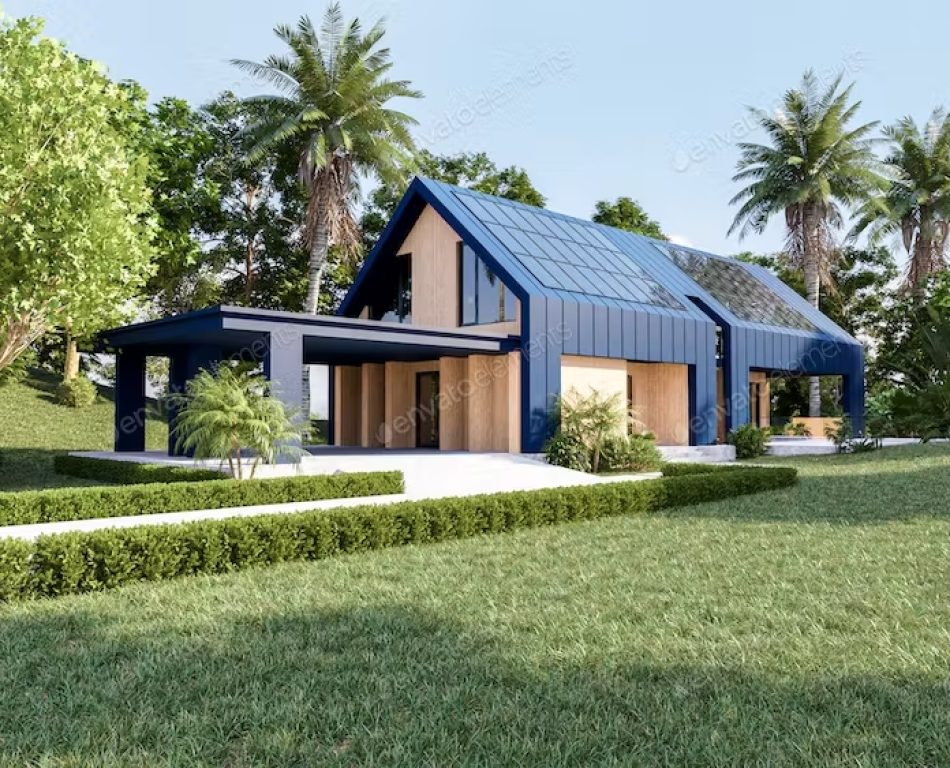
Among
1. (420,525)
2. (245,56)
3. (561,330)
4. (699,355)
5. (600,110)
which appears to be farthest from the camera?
(245,56)

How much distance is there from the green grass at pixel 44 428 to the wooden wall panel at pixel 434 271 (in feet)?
36.4

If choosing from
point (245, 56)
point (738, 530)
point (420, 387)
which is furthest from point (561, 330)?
point (245, 56)

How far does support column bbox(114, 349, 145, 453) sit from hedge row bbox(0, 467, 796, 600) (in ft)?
47.5

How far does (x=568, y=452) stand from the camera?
18.5 m

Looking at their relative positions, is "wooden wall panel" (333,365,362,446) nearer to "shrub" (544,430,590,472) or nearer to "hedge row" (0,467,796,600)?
"shrub" (544,430,590,472)

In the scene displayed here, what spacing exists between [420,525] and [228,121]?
1185 inches

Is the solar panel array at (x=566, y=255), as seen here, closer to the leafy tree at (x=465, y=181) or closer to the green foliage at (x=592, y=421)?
the green foliage at (x=592, y=421)

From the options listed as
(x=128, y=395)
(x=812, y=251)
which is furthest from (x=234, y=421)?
(x=812, y=251)

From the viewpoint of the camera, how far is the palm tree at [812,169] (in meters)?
35.1

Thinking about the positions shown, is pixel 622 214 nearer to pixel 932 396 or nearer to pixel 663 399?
pixel 663 399

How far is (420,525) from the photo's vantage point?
365 inches

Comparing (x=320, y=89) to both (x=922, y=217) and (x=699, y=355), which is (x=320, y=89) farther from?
(x=922, y=217)

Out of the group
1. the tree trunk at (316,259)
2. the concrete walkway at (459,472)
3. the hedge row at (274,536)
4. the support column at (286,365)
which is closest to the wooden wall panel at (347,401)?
the tree trunk at (316,259)

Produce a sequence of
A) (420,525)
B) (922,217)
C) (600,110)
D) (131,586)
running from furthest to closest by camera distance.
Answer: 1. (922,217)
2. (600,110)
3. (420,525)
4. (131,586)
